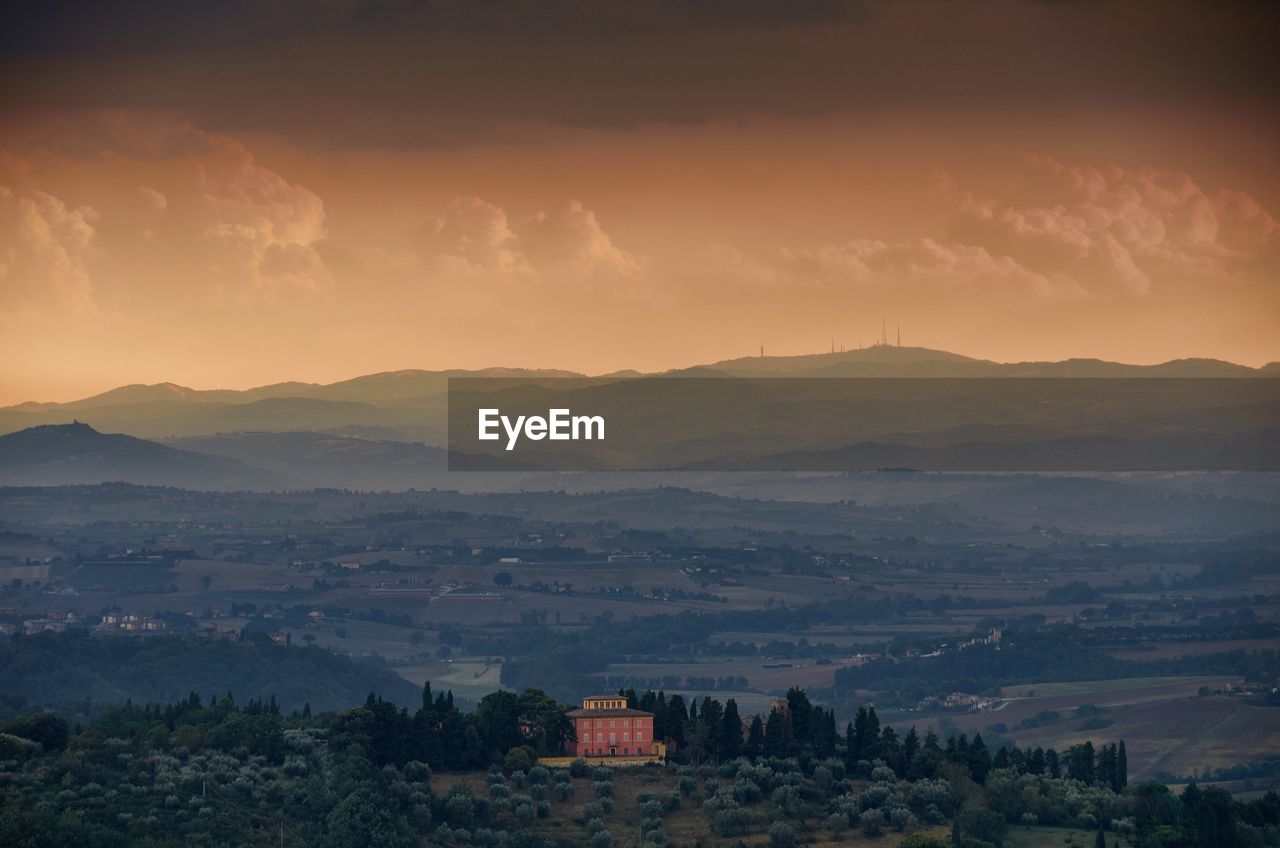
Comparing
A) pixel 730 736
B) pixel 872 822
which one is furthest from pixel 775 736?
pixel 872 822

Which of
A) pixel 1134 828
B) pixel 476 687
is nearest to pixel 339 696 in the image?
pixel 476 687

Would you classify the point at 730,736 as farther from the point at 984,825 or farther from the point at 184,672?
the point at 184,672

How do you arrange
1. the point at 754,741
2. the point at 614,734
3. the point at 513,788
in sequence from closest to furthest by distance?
1. the point at 513,788
2. the point at 614,734
3. the point at 754,741

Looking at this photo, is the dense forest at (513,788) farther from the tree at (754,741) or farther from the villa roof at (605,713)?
the villa roof at (605,713)

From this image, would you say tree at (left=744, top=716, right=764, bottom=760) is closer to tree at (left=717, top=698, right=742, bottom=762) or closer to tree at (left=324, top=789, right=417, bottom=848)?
tree at (left=717, top=698, right=742, bottom=762)

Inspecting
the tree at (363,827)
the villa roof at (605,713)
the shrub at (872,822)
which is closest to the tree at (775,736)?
the villa roof at (605,713)

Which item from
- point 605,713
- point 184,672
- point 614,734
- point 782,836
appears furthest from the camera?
point 184,672
